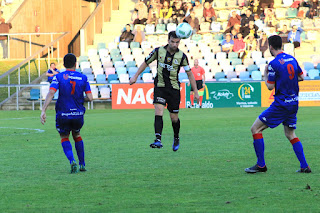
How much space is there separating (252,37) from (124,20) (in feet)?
28.2

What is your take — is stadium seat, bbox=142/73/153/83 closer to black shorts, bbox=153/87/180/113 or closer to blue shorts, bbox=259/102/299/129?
black shorts, bbox=153/87/180/113

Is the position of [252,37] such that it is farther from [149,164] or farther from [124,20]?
[149,164]

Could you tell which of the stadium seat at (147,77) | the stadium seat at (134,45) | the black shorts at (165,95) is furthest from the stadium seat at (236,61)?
the black shorts at (165,95)

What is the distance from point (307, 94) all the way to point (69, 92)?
19.2m

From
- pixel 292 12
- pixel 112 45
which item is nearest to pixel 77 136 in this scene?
pixel 112 45

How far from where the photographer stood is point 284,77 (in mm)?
7777

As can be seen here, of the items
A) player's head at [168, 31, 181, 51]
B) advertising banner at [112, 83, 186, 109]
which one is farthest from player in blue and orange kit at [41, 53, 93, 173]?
advertising banner at [112, 83, 186, 109]

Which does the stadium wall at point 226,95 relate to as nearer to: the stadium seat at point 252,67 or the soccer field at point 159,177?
the stadium seat at point 252,67

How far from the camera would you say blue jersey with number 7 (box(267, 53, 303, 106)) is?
25.5 feet

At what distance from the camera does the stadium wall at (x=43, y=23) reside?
31891mm

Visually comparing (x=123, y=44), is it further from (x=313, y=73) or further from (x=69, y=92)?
(x=69, y=92)

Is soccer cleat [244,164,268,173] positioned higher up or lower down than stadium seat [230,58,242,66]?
lower down

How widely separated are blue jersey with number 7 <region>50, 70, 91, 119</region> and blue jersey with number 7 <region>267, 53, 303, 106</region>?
253 cm

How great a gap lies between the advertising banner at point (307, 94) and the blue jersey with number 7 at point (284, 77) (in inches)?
708
